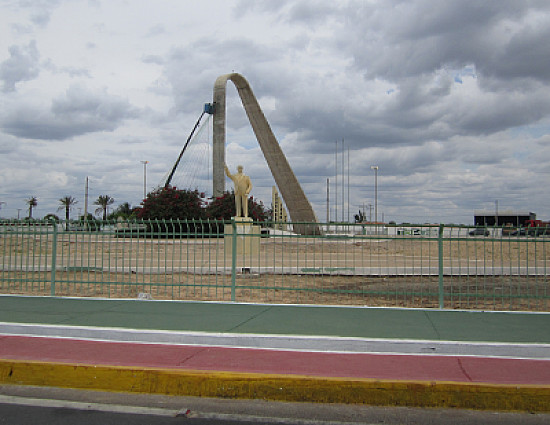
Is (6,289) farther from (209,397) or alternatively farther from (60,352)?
(209,397)

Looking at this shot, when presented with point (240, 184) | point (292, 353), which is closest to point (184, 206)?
point (240, 184)

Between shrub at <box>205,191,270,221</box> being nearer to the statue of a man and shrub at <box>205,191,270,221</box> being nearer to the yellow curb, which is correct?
the statue of a man

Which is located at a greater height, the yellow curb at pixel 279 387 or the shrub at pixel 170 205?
the shrub at pixel 170 205

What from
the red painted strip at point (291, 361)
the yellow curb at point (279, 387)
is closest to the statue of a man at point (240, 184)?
the red painted strip at point (291, 361)

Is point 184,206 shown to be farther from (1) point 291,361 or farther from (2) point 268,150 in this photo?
(1) point 291,361

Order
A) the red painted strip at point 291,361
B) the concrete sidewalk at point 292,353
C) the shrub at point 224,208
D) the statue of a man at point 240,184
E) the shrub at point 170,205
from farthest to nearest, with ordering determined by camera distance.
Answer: the shrub at point 224,208 → the shrub at point 170,205 → the statue of a man at point 240,184 → the red painted strip at point 291,361 → the concrete sidewalk at point 292,353

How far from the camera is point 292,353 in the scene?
5.89 m

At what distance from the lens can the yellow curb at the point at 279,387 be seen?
4512 millimetres

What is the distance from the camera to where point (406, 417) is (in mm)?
4332

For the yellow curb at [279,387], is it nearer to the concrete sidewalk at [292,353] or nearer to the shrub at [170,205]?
the concrete sidewalk at [292,353]

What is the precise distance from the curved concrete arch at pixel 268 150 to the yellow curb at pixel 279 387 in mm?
28353

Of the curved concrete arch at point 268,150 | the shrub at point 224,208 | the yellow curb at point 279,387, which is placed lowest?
the yellow curb at point 279,387

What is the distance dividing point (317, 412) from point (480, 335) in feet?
10.3

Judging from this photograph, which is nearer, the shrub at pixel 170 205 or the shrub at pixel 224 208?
the shrub at pixel 170 205
